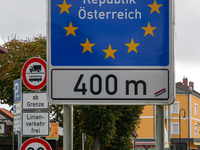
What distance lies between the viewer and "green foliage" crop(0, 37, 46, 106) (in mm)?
30938

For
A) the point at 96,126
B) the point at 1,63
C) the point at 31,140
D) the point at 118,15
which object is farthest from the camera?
the point at 96,126

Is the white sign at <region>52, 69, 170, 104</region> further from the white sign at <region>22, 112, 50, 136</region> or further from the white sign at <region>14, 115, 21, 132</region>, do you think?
the white sign at <region>14, 115, 21, 132</region>

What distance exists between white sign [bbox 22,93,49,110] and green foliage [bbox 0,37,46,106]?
926 inches

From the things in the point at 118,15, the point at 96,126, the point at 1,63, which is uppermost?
the point at 1,63

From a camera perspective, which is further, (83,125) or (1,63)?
(83,125)

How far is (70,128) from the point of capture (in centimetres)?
302

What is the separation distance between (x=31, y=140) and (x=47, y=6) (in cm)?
428

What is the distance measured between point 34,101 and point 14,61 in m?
25.3

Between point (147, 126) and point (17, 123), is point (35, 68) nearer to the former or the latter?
point (17, 123)

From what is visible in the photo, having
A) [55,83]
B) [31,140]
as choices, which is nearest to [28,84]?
[31,140]

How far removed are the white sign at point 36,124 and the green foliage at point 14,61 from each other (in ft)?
77.9

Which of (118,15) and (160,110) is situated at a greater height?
(118,15)

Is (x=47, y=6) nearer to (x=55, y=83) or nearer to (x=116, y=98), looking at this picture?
(x=55, y=83)

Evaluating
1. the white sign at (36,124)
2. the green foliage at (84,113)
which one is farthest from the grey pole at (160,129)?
the green foliage at (84,113)
